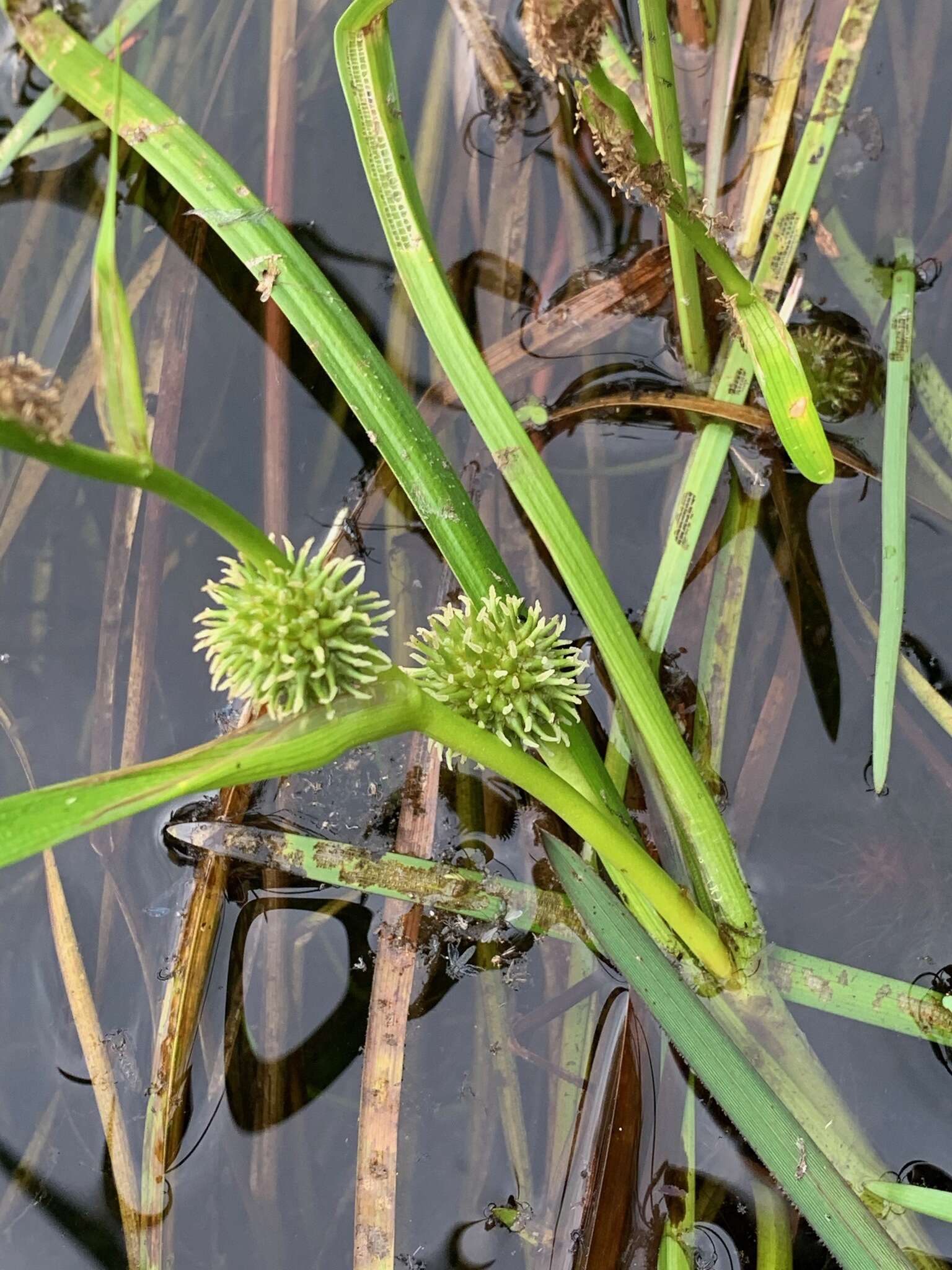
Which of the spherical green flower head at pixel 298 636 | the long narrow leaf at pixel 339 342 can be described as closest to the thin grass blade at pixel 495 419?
the long narrow leaf at pixel 339 342

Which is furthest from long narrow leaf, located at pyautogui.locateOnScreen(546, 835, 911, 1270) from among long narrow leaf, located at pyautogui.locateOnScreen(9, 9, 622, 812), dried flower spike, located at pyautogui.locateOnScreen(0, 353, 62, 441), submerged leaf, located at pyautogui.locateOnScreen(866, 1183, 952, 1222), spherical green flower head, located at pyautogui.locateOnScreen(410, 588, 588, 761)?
dried flower spike, located at pyautogui.locateOnScreen(0, 353, 62, 441)

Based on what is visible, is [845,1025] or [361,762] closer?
[845,1025]

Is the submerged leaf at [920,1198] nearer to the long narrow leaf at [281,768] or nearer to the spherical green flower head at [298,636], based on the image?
the long narrow leaf at [281,768]

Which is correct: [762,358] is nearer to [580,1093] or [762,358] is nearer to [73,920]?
[580,1093]

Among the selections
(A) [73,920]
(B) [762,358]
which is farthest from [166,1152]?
(B) [762,358]

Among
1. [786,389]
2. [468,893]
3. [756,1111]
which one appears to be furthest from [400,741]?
[786,389]

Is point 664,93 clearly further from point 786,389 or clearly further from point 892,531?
point 892,531
